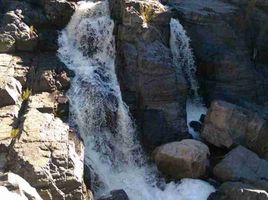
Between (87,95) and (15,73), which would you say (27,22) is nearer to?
(15,73)

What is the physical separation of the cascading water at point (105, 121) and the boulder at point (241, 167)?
56 centimetres

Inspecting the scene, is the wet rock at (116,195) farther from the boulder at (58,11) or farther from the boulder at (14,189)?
the boulder at (58,11)

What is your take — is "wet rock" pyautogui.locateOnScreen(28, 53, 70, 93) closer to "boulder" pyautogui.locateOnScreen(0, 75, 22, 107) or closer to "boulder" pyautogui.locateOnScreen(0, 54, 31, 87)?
"boulder" pyautogui.locateOnScreen(0, 54, 31, 87)

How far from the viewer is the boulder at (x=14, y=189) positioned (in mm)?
5934

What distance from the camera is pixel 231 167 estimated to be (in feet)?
36.2

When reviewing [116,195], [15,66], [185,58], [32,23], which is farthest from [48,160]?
[32,23]

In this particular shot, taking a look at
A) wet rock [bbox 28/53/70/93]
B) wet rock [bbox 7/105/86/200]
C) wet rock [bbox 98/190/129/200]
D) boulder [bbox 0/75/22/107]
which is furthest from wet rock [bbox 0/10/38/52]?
wet rock [bbox 98/190/129/200]

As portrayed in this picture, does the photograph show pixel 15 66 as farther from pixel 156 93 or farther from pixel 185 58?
pixel 185 58

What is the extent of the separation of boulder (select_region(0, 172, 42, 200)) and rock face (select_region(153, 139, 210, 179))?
5.16m

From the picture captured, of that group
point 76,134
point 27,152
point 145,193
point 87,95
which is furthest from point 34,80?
point 145,193

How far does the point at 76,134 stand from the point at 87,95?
5.63 feet

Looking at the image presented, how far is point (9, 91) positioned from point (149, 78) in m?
3.80

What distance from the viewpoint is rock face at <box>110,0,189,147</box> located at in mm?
12195

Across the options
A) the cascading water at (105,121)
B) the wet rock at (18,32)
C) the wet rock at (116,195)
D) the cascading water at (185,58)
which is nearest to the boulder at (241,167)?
the cascading water at (105,121)
